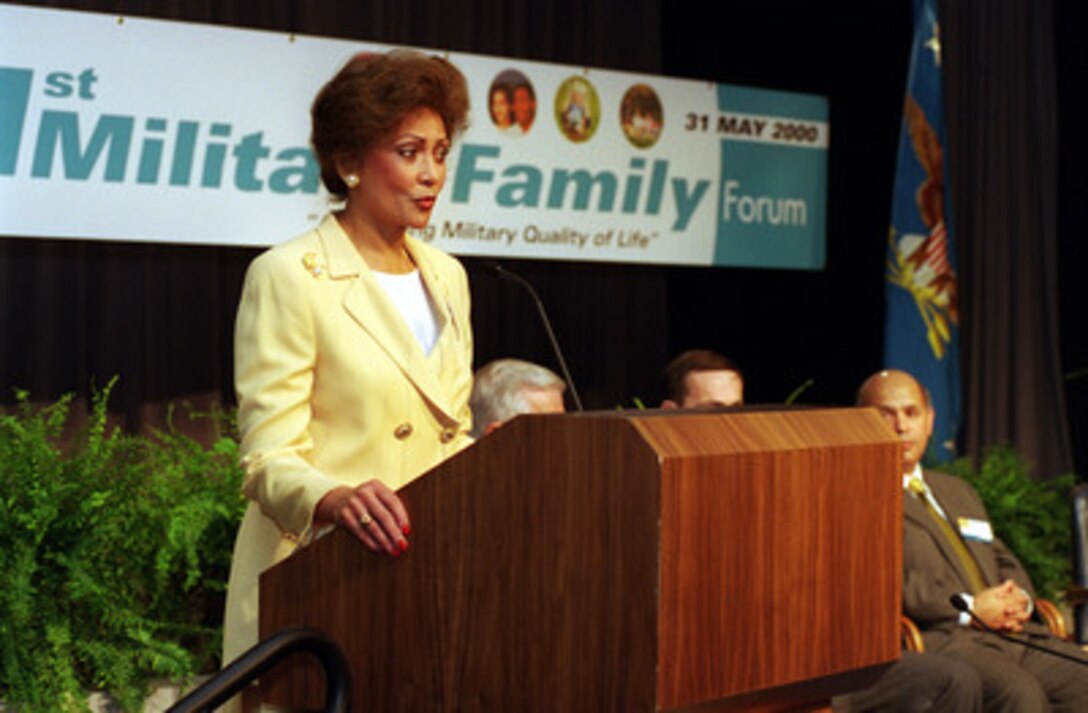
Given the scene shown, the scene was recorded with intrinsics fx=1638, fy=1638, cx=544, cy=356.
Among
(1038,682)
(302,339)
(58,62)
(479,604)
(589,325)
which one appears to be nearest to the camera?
(479,604)

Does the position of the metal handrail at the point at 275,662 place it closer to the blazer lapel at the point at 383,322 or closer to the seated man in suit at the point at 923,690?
the blazer lapel at the point at 383,322

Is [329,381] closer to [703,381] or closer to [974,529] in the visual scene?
[703,381]

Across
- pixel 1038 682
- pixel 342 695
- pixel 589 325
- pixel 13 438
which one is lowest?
pixel 1038 682

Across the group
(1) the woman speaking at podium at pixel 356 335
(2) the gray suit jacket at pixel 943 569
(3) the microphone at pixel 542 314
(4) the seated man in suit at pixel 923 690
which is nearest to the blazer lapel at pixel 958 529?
(2) the gray suit jacket at pixel 943 569

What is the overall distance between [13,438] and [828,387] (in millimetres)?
4824

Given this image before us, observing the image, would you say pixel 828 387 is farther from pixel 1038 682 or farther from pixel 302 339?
pixel 302 339

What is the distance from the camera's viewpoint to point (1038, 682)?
4562mm

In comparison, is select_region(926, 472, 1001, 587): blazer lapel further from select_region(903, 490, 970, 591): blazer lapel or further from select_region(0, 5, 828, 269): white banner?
select_region(0, 5, 828, 269): white banner

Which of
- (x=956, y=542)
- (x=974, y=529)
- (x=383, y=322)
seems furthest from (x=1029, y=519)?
(x=383, y=322)

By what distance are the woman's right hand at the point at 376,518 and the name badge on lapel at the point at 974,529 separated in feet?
11.7

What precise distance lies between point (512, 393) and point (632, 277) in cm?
393

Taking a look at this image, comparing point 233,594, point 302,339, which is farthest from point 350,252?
point 233,594

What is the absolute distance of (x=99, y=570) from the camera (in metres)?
4.10

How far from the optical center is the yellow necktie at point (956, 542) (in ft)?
15.8
